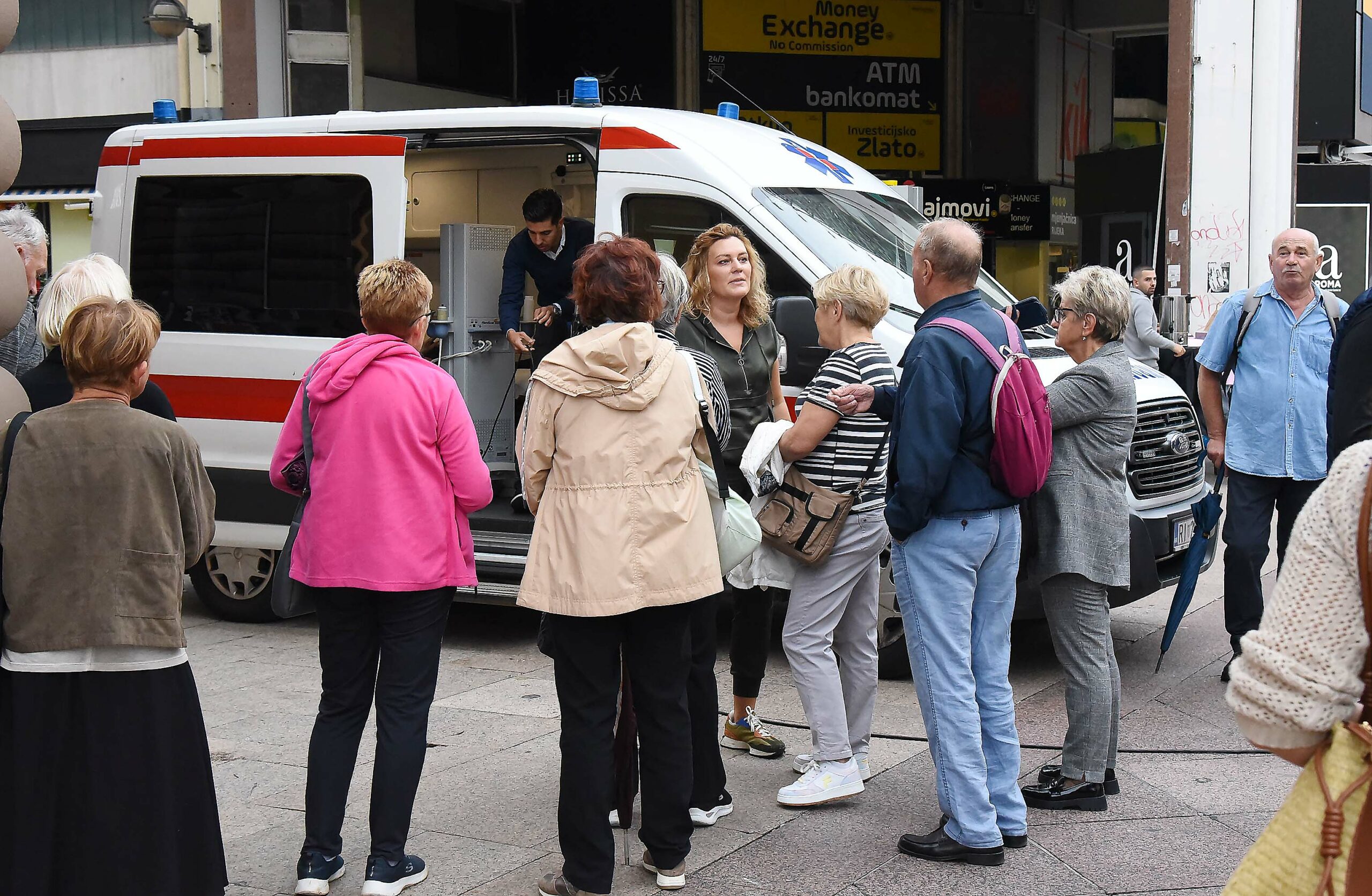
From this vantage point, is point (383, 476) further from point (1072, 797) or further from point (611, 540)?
point (1072, 797)

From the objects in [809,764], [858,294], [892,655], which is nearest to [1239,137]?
[892,655]

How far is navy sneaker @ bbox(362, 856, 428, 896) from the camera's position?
13.6 ft

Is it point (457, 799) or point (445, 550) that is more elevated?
point (445, 550)

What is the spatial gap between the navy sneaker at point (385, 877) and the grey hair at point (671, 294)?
1.78 meters

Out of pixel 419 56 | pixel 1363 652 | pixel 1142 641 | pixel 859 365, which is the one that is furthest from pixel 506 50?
pixel 1363 652

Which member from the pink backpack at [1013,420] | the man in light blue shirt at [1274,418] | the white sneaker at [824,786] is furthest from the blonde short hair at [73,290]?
the man in light blue shirt at [1274,418]

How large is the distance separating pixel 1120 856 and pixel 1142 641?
2.89 metres

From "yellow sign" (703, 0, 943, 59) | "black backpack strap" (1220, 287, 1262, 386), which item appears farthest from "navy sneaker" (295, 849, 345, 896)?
"yellow sign" (703, 0, 943, 59)

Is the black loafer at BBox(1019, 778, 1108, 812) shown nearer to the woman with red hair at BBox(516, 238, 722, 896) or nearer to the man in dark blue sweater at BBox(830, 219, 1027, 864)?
the man in dark blue sweater at BBox(830, 219, 1027, 864)

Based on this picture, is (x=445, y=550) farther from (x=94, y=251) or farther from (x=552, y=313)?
(x=94, y=251)

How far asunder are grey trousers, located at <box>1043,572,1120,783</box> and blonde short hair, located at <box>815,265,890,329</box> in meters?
1.09

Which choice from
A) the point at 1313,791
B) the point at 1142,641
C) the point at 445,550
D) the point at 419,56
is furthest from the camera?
the point at 419,56

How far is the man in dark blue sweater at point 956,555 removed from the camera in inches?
170

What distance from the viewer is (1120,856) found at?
4438mm
